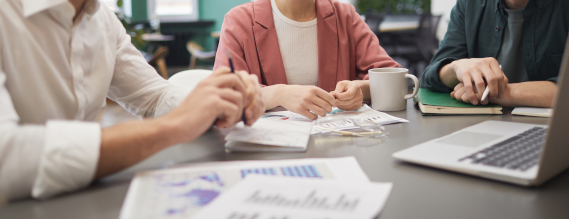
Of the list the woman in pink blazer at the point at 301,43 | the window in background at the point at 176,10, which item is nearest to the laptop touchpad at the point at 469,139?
the woman in pink blazer at the point at 301,43

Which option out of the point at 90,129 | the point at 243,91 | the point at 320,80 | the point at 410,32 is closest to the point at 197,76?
the point at 320,80

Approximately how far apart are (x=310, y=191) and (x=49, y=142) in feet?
1.19

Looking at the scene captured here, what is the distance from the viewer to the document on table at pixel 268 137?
837mm

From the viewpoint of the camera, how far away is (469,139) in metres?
0.85

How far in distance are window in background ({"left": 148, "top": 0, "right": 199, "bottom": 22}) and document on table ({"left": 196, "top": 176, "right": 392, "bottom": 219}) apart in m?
9.56

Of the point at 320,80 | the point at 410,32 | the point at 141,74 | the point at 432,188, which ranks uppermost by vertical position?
the point at 432,188

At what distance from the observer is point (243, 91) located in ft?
2.74

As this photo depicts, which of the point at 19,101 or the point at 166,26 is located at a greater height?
the point at 19,101

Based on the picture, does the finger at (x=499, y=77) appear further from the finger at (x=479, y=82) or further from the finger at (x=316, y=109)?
the finger at (x=316, y=109)

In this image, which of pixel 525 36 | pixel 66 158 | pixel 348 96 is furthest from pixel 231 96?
pixel 525 36

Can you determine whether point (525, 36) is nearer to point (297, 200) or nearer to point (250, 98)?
point (250, 98)

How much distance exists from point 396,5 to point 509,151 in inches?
305

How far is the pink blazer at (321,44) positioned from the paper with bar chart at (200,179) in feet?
2.63

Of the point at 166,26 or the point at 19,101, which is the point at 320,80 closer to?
the point at 19,101
